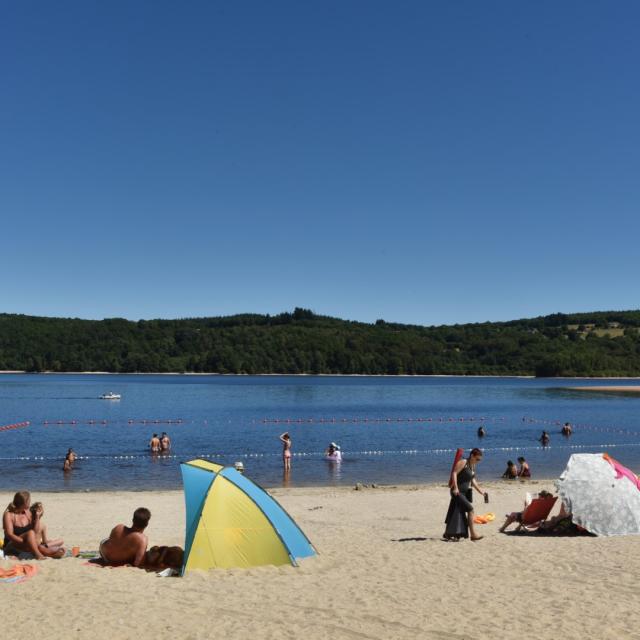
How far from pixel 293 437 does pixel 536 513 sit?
31552mm

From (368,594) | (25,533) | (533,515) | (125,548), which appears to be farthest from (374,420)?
(368,594)

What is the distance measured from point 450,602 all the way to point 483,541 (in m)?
4.18

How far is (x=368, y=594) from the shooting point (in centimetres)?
941

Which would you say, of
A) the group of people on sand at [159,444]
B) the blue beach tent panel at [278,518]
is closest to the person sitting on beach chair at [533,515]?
the blue beach tent panel at [278,518]

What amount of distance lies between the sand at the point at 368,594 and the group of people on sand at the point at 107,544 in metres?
0.29

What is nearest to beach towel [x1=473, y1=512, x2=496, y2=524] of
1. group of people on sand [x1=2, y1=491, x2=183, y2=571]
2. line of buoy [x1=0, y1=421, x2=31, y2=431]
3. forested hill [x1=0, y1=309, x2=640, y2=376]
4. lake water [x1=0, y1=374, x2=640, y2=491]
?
group of people on sand [x1=2, y1=491, x2=183, y2=571]

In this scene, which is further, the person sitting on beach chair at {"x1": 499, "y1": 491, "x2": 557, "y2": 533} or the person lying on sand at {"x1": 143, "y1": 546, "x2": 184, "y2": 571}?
the person sitting on beach chair at {"x1": 499, "y1": 491, "x2": 557, "y2": 533}

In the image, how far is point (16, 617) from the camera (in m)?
8.33

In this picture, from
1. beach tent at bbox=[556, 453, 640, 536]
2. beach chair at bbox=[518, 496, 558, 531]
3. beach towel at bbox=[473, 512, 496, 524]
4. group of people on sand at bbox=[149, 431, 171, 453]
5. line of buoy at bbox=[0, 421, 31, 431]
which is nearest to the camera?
beach tent at bbox=[556, 453, 640, 536]

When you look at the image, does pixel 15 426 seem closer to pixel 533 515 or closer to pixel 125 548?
pixel 125 548

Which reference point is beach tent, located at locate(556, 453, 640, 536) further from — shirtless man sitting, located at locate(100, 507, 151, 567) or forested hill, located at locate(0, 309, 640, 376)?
forested hill, located at locate(0, 309, 640, 376)

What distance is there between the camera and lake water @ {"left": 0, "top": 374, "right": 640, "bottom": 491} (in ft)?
90.7

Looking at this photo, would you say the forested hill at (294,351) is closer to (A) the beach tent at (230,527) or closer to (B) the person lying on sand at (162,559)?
A: (A) the beach tent at (230,527)

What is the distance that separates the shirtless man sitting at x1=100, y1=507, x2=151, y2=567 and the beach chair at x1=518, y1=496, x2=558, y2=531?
7.88 meters
